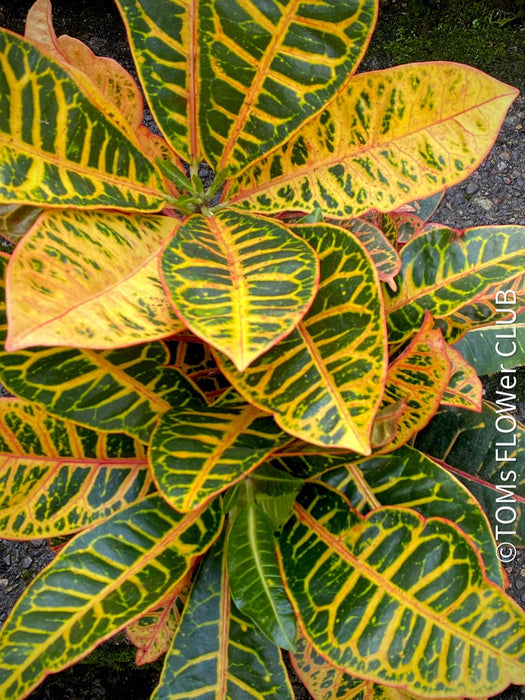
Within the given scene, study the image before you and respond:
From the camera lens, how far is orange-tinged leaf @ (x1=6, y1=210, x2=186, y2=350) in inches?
20.7

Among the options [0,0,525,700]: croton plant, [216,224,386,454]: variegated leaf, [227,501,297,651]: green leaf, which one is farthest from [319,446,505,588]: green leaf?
[216,224,386,454]: variegated leaf

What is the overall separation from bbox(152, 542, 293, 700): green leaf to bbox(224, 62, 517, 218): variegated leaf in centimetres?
51

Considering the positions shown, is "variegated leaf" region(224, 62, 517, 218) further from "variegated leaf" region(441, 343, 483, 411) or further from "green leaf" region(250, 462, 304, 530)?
"green leaf" region(250, 462, 304, 530)

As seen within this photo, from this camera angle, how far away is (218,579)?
2.93ft

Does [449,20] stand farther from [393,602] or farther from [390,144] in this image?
[393,602]

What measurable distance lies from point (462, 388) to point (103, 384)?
0.45 meters

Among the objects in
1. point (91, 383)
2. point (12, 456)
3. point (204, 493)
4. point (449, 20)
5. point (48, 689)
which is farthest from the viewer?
point (449, 20)

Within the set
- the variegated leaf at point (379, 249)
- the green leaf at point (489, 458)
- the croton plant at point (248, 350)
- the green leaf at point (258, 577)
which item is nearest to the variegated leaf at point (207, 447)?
the croton plant at point (248, 350)

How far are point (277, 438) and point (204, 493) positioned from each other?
127 mm

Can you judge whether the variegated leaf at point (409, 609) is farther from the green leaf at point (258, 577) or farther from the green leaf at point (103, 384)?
the green leaf at point (103, 384)

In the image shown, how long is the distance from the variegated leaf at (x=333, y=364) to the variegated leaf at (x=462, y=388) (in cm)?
26

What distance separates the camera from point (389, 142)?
2.57 ft

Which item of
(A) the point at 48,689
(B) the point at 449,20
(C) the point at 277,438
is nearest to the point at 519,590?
(C) the point at 277,438

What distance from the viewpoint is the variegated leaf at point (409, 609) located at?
0.72m
